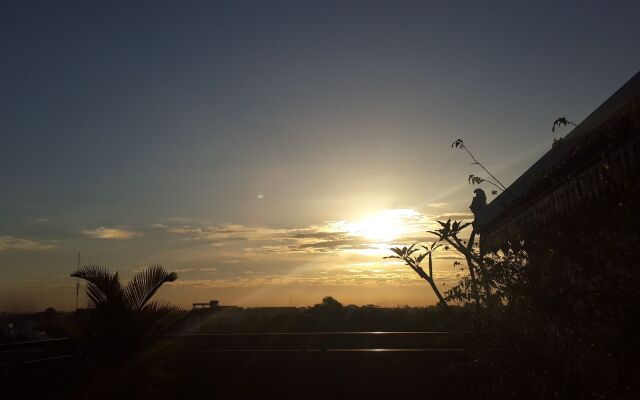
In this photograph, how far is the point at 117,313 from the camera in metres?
9.66

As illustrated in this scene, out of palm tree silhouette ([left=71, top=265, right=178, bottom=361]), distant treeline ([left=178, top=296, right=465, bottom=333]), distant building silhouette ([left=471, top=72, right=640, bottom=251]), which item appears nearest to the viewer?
distant building silhouette ([left=471, top=72, right=640, bottom=251])

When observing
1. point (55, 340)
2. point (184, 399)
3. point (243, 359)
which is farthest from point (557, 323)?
Answer: point (55, 340)

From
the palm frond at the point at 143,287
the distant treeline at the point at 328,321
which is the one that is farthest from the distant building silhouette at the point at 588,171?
the distant treeline at the point at 328,321

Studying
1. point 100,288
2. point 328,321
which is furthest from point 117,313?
point 328,321

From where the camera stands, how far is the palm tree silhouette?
9516mm

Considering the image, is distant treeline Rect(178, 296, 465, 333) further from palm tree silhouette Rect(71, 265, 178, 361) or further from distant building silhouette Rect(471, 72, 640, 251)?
distant building silhouette Rect(471, 72, 640, 251)

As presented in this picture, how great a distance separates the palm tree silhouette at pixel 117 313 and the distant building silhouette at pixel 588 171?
716 cm

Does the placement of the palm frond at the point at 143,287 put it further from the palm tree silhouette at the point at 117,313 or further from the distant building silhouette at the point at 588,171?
the distant building silhouette at the point at 588,171

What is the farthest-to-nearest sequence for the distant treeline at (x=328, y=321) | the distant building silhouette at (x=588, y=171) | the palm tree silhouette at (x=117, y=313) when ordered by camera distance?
the distant treeline at (x=328, y=321) < the palm tree silhouette at (x=117, y=313) < the distant building silhouette at (x=588, y=171)

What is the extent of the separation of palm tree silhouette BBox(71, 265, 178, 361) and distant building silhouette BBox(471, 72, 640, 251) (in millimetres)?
7159

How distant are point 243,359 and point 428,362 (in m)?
3.31

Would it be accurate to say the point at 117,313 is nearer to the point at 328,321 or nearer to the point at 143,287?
the point at 143,287

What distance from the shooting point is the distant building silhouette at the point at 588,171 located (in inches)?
121

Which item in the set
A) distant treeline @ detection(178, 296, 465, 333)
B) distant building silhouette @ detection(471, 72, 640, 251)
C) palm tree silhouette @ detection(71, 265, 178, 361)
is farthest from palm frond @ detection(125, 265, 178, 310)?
distant treeline @ detection(178, 296, 465, 333)
